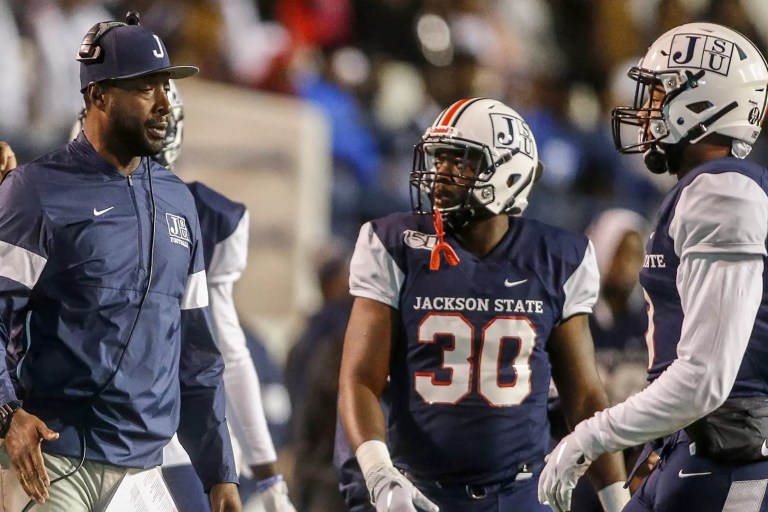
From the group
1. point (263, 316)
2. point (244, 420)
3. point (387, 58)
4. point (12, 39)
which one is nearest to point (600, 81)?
point (387, 58)

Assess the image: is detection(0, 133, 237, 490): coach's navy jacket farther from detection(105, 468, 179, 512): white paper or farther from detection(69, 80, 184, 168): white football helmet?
detection(69, 80, 184, 168): white football helmet

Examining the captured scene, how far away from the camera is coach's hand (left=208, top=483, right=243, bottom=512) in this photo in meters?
3.96

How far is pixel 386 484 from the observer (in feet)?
12.3

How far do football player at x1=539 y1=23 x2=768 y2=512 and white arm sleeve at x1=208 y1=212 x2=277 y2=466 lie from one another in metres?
1.35

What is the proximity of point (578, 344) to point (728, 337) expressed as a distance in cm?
84

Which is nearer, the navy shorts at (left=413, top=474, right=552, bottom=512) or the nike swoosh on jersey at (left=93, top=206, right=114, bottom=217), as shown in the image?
the nike swoosh on jersey at (left=93, top=206, right=114, bottom=217)

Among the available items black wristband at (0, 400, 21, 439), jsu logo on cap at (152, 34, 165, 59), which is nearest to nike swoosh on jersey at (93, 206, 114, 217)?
jsu logo on cap at (152, 34, 165, 59)

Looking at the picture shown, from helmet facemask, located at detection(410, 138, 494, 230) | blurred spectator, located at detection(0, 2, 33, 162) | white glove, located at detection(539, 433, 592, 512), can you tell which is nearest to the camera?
white glove, located at detection(539, 433, 592, 512)

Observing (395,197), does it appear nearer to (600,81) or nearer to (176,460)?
(600,81)

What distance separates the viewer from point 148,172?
3.88 metres

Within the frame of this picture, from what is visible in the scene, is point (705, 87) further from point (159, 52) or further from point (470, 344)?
point (159, 52)

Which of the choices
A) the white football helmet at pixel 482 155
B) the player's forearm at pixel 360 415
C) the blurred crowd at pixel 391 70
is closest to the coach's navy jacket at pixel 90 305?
the player's forearm at pixel 360 415

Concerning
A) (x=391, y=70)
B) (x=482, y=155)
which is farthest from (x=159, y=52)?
(x=391, y=70)

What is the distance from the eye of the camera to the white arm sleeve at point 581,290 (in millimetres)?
4152
